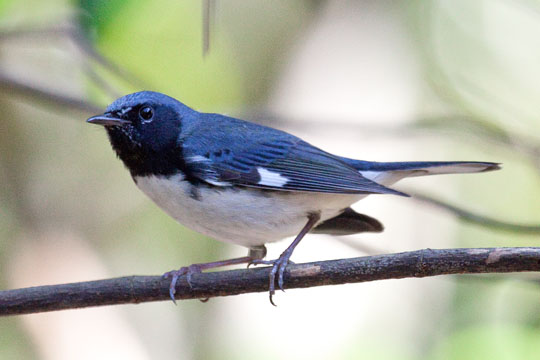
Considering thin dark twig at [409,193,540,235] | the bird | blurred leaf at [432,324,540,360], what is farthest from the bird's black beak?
blurred leaf at [432,324,540,360]

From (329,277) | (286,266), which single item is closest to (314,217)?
(286,266)

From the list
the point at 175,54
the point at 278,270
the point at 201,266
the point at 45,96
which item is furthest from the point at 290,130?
the point at 278,270

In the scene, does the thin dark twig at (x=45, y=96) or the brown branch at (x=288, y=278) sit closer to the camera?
the brown branch at (x=288, y=278)

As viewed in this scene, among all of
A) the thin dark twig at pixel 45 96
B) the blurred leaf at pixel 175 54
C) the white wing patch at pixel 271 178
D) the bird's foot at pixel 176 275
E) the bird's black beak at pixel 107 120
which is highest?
the blurred leaf at pixel 175 54

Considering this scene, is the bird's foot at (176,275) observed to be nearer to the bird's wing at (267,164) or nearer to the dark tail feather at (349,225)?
the bird's wing at (267,164)

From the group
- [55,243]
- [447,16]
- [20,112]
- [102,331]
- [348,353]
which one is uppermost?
[447,16]

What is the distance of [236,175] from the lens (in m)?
3.97

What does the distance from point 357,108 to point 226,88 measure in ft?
4.76

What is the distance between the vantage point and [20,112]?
6.44 m

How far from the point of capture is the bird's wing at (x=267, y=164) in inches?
154

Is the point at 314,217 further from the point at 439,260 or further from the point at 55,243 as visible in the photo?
the point at 55,243

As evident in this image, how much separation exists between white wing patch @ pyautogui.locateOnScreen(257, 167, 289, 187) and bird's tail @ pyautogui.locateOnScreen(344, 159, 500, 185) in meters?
0.73

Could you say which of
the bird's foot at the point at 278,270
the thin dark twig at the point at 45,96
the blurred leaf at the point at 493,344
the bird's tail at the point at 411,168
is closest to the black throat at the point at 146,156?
the thin dark twig at the point at 45,96

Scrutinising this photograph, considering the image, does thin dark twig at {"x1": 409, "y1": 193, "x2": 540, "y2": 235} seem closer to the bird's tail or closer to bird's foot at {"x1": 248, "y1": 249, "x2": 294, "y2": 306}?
the bird's tail
